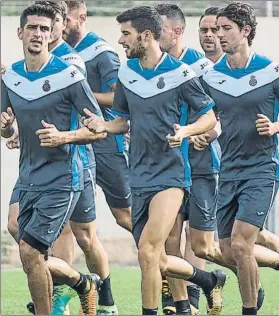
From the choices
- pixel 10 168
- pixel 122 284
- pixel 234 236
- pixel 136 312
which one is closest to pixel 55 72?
pixel 234 236

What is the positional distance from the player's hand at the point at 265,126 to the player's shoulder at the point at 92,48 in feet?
6.97

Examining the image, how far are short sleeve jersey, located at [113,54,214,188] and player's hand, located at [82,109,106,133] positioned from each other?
324 mm

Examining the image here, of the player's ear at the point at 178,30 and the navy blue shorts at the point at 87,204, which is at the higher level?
the player's ear at the point at 178,30

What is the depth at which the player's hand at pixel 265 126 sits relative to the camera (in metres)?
10.4

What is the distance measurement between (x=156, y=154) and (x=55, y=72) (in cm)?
93

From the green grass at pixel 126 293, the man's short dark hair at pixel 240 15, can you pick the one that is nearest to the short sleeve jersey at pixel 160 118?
the man's short dark hair at pixel 240 15

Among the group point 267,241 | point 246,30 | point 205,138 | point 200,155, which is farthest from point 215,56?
point 267,241

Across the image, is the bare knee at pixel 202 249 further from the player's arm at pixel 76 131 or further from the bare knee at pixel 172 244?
the player's arm at pixel 76 131

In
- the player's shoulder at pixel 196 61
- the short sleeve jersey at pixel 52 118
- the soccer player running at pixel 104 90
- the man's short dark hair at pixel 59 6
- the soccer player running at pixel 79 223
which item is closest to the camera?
the short sleeve jersey at pixel 52 118

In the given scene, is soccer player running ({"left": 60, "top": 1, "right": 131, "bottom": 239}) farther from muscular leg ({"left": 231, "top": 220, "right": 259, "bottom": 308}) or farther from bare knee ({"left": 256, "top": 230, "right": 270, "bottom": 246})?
muscular leg ({"left": 231, "top": 220, "right": 259, "bottom": 308})

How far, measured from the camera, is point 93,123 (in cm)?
1019

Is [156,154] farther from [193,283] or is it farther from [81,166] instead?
[193,283]

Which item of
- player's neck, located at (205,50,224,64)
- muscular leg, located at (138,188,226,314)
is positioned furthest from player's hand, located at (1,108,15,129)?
player's neck, located at (205,50,224,64)

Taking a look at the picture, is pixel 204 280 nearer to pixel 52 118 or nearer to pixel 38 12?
pixel 52 118
